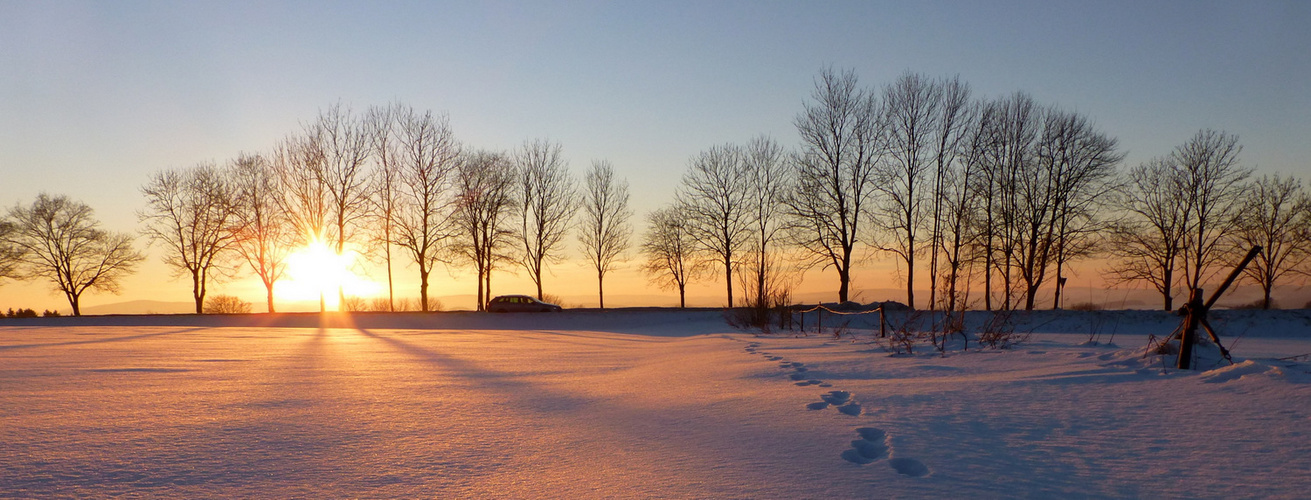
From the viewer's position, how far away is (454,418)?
434 centimetres

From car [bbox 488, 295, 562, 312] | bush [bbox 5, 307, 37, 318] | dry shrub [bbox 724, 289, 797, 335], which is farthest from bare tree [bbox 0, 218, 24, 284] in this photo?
dry shrub [bbox 724, 289, 797, 335]

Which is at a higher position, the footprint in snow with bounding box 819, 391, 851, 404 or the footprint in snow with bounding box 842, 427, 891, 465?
the footprint in snow with bounding box 842, 427, 891, 465

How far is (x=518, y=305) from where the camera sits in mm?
33500

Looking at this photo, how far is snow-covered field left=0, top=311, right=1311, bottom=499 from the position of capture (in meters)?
2.85

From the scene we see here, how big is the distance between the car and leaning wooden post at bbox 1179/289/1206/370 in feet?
95.2

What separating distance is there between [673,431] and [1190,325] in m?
4.35

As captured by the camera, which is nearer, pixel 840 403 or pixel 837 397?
pixel 840 403

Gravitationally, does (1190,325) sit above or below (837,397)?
above

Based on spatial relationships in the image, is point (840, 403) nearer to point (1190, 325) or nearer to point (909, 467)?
point (909, 467)

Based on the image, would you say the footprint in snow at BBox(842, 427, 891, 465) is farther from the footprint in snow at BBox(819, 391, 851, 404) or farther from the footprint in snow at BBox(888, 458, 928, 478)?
the footprint in snow at BBox(819, 391, 851, 404)

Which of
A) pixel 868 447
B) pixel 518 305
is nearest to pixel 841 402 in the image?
pixel 868 447

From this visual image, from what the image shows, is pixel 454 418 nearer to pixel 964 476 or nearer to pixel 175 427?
pixel 175 427

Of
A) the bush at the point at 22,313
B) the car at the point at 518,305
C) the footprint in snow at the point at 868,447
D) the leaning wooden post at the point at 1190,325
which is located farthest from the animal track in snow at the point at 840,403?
the bush at the point at 22,313

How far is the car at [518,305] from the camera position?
33.3 meters
